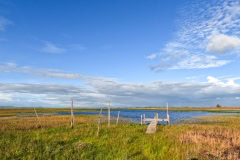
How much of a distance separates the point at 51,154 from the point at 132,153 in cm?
379

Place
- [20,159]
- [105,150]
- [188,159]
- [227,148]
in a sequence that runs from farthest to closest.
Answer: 1. [227,148]
2. [105,150]
3. [188,159]
4. [20,159]

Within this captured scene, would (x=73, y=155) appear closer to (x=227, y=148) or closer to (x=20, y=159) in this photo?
(x=20, y=159)

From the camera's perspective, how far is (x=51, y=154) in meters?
8.20

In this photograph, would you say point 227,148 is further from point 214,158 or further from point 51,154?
point 51,154

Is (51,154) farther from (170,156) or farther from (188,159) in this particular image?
(188,159)

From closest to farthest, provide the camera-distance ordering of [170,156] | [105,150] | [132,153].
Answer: [170,156] < [132,153] < [105,150]

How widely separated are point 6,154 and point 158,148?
23.9 ft

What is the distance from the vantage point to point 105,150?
385 inches

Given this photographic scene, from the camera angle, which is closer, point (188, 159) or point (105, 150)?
point (188, 159)

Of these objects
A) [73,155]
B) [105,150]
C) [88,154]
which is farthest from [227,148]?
[73,155]

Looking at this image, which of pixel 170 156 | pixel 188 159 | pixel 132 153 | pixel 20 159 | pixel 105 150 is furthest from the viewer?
pixel 105 150

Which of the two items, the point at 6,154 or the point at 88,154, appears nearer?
the point at 6,154

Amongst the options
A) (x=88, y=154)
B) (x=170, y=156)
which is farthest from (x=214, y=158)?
(x=88, y=154)

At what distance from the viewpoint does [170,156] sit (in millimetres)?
8617
